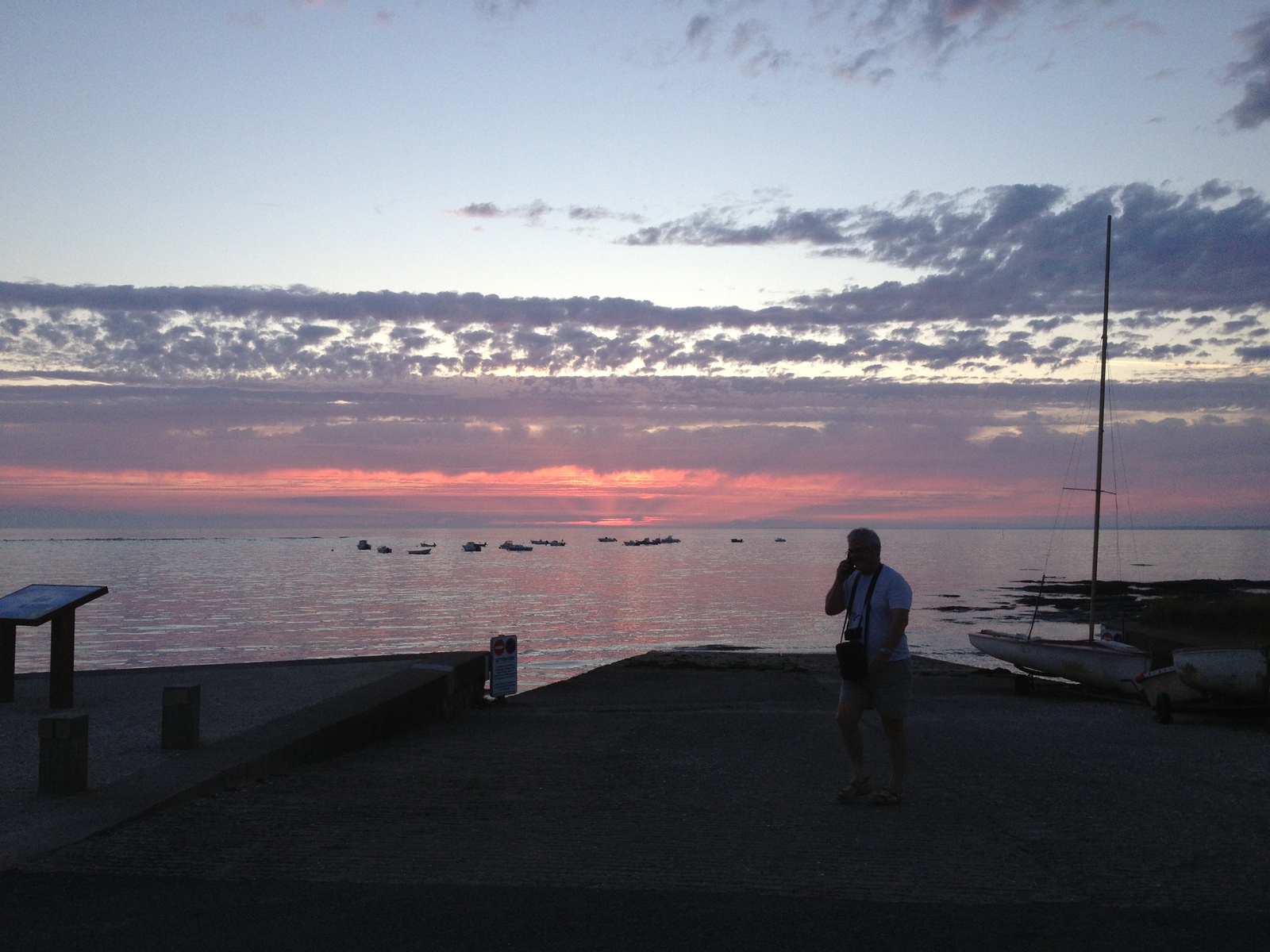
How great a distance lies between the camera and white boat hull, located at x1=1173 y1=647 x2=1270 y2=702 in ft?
40.0

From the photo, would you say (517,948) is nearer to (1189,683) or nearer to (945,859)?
(945,859)

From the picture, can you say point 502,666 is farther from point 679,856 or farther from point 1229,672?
point 1229,672

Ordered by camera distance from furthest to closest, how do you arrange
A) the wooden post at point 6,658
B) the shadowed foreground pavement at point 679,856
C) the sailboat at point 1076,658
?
the sailboat at point 1076,658, the wooden post at point 6,658, the shadowed foreground pavement at point 679,856

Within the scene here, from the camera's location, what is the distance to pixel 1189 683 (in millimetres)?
12977

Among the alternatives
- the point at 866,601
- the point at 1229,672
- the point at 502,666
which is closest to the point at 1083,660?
the point at 1229,672

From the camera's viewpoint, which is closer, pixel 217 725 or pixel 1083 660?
pixel 217 725

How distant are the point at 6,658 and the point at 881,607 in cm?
920

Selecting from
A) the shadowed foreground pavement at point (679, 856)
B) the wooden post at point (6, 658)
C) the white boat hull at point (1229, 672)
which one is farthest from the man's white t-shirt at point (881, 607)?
the wooden post at point (6, 658)

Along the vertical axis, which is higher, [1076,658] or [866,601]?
[866,601]

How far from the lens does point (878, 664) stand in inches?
267

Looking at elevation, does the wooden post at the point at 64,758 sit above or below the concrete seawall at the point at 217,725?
above

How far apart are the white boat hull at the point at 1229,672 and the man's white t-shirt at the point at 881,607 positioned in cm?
753

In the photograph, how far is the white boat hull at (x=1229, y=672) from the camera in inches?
480

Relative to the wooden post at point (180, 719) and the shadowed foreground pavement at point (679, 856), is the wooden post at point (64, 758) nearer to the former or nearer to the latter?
the shadowed foreground pavement at point (679, 856)
